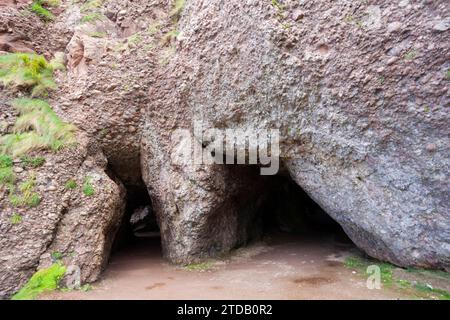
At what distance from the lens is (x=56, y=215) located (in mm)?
5965

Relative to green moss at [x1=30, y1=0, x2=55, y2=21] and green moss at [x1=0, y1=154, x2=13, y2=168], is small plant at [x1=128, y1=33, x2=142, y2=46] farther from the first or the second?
green moss at [x1=0, y1=154, x2=13, y2=168]

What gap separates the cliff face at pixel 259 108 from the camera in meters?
4.87

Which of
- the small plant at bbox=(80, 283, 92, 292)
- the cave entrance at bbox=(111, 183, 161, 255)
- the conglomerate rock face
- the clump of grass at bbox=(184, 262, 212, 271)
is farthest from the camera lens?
the cave entrance at bbox=(111, 183, 161, 255)

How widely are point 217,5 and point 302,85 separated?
263 cm

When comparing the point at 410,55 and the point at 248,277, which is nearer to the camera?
the point at 410,55

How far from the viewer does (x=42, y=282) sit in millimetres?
5184

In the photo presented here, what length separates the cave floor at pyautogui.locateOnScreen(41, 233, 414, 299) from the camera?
4912mm

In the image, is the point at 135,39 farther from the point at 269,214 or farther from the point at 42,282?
the point at 269,214

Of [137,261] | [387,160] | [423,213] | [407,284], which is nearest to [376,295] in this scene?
[407,284]

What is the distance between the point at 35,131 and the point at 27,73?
5.32 feet

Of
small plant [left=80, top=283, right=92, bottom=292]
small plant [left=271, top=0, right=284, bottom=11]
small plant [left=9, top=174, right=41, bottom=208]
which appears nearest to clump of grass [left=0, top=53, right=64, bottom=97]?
small plant [left=9, top=174, right=41, bottom=208]

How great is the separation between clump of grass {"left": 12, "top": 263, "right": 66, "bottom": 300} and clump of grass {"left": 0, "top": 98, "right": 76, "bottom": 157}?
2.39 meters

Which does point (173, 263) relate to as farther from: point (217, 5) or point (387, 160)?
point (217, 5)

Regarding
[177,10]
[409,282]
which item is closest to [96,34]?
[177,10]
